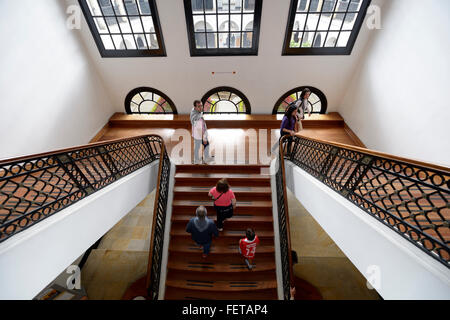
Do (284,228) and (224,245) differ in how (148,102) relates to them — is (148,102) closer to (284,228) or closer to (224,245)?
(224,245)

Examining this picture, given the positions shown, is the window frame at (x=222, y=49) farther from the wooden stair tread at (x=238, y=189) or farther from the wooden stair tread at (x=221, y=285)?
the wooden stair tread at (x=221, y=285)

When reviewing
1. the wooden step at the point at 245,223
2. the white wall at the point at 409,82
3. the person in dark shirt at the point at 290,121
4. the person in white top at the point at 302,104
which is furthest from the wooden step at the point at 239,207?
the white wall at the point at 409,82

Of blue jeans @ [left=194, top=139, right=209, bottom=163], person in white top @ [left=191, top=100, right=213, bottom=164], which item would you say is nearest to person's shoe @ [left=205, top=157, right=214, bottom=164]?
blue jeans @ [left=194, top=139, right=209, bottom=163]

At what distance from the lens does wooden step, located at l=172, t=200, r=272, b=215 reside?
3.94m

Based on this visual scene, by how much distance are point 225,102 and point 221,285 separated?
16.9ft

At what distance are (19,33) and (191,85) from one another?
3692mm

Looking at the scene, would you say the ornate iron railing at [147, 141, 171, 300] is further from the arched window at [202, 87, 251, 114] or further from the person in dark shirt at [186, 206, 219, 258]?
the arched window at [202, 87, 251, 114]

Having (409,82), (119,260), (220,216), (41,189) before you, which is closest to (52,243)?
(41,189)

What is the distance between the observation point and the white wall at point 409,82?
3146 mm

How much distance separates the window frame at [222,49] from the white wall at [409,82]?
115 inches

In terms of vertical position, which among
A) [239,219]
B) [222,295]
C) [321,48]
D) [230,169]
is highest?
[321,48]

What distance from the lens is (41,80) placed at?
3996 mm

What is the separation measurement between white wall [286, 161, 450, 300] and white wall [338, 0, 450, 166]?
2.43m
